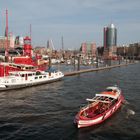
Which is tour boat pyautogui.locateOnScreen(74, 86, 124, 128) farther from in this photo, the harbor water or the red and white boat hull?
the harbor water

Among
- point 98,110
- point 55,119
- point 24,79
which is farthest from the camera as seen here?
point 24,79

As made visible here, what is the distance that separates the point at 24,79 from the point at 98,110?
117 ft

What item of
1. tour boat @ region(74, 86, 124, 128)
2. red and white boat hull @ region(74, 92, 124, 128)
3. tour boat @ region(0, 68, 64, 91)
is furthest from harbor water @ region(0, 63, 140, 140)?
tour boat @ region(0, 68, 64, 91)

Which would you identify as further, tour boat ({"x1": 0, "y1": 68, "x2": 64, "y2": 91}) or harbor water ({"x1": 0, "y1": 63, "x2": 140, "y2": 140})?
tour boat ({"x1": 0, "y1": 68, "x2": 64, "y2": 91})

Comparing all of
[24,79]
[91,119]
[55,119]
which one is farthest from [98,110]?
[24,79]

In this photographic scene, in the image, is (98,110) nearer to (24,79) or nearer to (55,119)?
(55,119)

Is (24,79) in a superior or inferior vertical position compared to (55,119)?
superior

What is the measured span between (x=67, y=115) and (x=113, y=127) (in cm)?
890

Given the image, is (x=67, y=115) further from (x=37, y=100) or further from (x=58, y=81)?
(x=58, y=81)

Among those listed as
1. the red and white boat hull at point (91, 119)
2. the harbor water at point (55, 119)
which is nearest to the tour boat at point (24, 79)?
the harbor water at point (55, 119)

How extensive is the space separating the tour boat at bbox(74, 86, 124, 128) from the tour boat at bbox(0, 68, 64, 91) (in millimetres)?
29764

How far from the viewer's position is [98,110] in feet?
129

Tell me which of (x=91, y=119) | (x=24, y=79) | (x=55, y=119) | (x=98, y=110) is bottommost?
(x=55, y=119)

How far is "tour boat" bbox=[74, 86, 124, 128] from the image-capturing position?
34.3 meters
